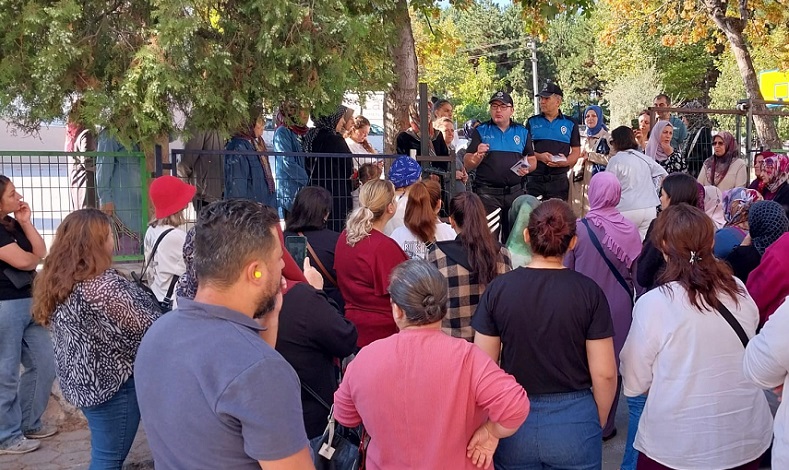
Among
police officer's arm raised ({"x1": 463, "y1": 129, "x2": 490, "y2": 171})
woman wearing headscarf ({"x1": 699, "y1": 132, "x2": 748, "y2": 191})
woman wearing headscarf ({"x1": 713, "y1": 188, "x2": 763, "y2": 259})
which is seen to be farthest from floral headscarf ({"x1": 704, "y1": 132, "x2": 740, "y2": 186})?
woman wearing headscarf ({"x1": 713, "y1": 188, "x2": 763, "y2": 259})

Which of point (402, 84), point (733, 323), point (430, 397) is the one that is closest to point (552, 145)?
point (402, 84)

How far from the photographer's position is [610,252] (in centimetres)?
509

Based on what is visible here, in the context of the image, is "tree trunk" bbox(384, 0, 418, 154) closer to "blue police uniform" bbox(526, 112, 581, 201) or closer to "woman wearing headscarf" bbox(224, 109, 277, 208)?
"blue police uniform" bbox(526, 112, 581, 201)

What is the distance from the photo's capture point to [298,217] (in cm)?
478

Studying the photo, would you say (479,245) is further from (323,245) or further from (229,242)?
(229,242)

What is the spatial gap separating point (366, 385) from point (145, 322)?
4.97 feet

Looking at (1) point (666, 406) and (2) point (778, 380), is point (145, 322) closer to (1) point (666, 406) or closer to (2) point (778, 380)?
(1) point (666, 406)

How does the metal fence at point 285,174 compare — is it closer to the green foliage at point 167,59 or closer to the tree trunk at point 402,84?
the green foliage at point 167,59

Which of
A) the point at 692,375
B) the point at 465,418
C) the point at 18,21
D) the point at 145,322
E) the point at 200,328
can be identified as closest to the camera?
the point at 200,328

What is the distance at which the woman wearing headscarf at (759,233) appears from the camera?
4.46 metres

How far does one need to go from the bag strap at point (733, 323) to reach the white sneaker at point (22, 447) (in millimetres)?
4791

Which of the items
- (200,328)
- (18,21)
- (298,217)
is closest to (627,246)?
(298,217)

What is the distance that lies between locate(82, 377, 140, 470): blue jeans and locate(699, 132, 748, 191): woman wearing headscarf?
6.97m

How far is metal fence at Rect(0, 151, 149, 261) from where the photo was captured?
21.1 feet
